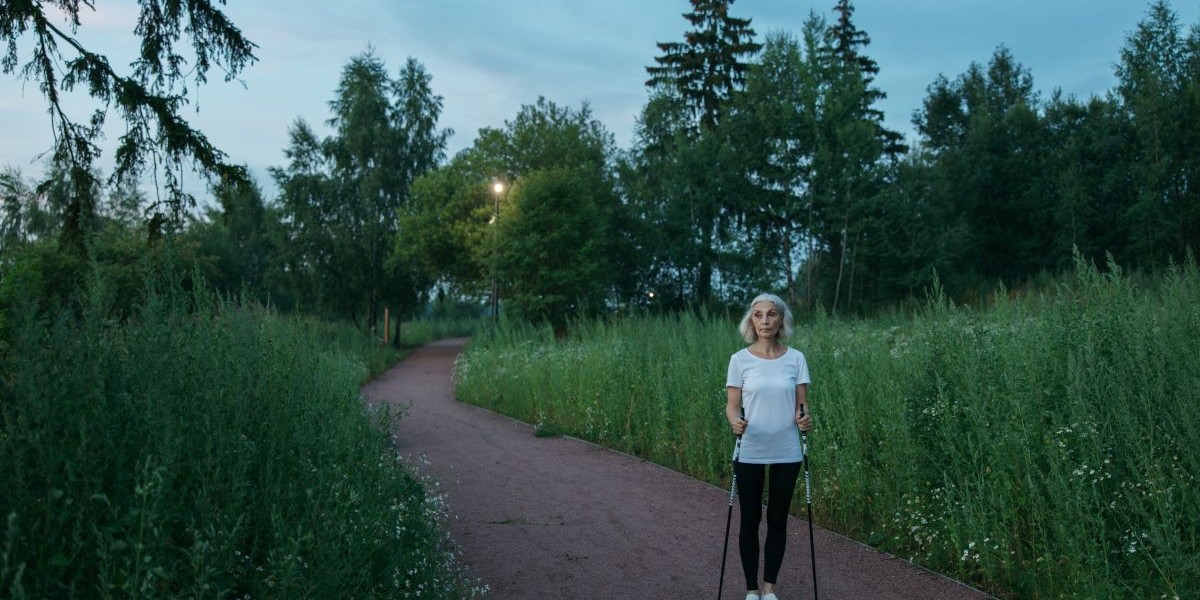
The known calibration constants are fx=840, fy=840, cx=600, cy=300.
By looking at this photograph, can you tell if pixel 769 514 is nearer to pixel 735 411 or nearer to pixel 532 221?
pixel 735 411

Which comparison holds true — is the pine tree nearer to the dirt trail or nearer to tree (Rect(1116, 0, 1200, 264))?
tree (Rect(1116, 0, 1200, 264))

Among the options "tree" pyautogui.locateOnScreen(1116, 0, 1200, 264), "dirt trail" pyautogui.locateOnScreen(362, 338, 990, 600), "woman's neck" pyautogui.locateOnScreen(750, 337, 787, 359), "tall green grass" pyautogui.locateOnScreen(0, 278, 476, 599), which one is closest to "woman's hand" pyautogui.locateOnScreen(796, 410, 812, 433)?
"woman's neck" pyautogui.locateOnScreen(750, 337, 787, 359)

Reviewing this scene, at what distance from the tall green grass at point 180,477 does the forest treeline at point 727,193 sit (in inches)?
1183

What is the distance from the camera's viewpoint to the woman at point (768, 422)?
5.72 metres

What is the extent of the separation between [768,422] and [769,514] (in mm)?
680

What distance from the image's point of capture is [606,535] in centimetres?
782

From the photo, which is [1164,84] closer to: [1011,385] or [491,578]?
[1011,385]

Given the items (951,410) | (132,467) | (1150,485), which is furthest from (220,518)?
(951,410)

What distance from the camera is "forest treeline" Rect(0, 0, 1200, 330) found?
37469mm

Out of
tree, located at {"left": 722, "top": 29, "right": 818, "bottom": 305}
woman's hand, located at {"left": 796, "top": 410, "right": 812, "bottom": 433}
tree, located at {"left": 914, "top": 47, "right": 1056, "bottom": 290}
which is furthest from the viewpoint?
tree, located at {"left": 914, "top": 47, "right": 1056, "bottom": 290}

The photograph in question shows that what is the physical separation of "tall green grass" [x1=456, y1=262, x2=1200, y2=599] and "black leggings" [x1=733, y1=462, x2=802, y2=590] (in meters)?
1.52

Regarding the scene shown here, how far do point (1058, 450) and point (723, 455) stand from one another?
15.7ft

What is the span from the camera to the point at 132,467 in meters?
3.92

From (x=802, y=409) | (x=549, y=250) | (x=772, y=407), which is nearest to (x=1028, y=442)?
(x=802, y=409)
